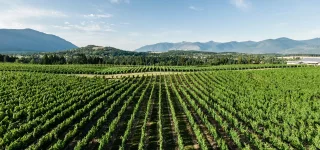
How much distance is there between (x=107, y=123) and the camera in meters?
30.2

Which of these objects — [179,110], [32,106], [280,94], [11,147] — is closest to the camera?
[11,147]

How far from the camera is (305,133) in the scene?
24.2m

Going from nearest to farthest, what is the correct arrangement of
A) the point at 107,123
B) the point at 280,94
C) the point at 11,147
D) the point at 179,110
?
the point at 11,147 < the point at 107,123 < the point at 179,110 < the point at 280,94

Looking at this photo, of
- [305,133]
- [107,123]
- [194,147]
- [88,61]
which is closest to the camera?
[194,147]

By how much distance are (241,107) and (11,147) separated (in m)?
28.9

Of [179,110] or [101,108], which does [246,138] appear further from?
[101,108]

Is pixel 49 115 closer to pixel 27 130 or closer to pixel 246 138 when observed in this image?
pixel 27 130

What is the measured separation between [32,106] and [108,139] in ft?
58.7

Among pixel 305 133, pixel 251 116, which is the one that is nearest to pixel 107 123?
pixel 251 116

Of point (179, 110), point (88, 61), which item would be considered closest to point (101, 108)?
point (179, 110)

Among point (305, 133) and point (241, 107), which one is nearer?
point (305, 133)

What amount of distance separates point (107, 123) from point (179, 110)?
11909 mm

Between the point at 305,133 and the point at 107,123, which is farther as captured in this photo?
the point at 107,123

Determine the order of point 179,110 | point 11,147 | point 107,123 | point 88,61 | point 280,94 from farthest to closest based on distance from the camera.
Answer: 1. point 88,61
2. point 280,94
3. point 179,110
4. point 107,123
5. point 11,147
